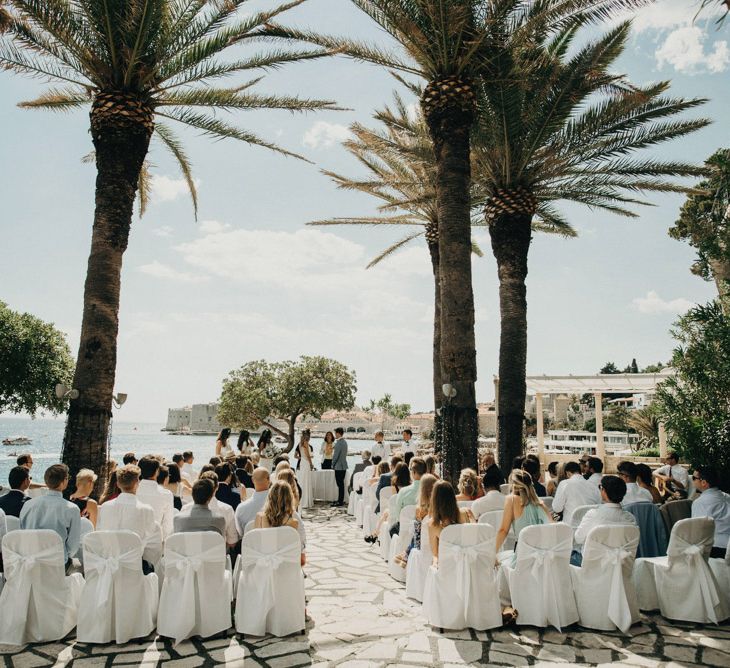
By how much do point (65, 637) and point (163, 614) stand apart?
3.12 ft

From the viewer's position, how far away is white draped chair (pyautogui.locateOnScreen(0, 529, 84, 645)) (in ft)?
16.5

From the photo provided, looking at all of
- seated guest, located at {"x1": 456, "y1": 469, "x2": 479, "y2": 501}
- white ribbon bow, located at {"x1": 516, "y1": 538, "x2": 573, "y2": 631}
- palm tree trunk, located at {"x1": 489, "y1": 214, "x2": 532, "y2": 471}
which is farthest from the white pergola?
white ribbon bow, located at {"x1": 516, "y1": 538, "x2": 573, "y2": 631}

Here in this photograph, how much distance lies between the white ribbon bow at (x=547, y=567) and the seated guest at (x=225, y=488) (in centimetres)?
385

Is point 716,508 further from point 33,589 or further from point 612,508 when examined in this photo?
point 33,589

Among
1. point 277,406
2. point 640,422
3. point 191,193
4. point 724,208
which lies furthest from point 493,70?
point 277,406

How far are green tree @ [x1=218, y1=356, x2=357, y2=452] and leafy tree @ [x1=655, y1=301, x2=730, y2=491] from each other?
3043 cm

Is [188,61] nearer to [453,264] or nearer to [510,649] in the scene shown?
[453,264]

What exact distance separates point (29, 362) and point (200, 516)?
22925mm

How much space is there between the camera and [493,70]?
37.1ft

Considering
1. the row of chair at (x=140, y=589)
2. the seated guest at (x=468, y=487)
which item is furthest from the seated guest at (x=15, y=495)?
the seated guest at (x=468, y=487)

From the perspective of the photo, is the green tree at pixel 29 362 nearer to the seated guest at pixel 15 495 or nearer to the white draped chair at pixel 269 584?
the seated guest at pixel 15 495

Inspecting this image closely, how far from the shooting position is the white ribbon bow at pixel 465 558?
5363 mm

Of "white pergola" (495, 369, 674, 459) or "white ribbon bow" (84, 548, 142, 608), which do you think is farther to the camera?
"white pergola" (495, 369, 674, 459)

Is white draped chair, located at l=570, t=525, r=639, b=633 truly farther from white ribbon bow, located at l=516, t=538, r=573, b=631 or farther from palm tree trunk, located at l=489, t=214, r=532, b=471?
palm tree trunk, located at l=489, t=214, r=532, b=471
